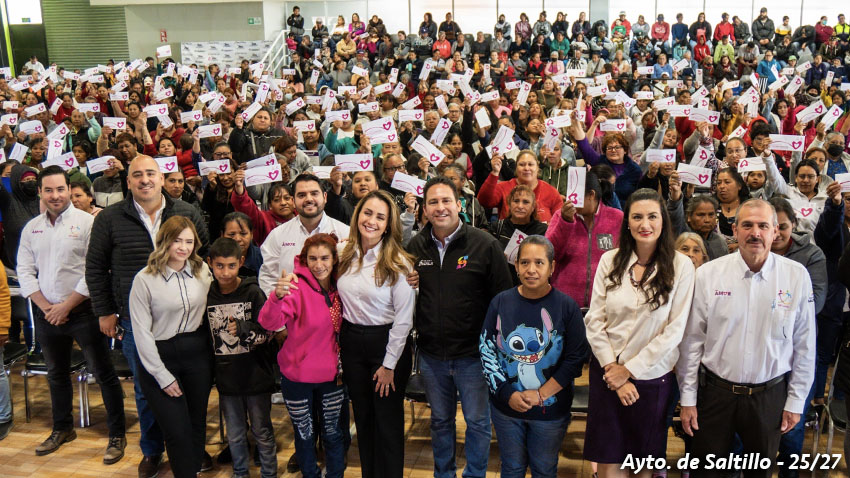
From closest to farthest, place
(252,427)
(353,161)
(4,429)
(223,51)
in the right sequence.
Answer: (252,427) < (4,429) < (353,161) < (223,51)

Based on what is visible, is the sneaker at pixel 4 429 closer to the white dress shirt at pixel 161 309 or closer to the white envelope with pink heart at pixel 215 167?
the white dress shirt at pixel 161 309

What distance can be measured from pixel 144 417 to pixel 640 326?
257 cm

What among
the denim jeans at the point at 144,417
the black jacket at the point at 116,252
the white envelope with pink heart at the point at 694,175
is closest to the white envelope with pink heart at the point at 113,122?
the black jacket at the point at 116,252

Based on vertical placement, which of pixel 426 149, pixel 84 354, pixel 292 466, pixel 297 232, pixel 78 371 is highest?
pixel 426 149

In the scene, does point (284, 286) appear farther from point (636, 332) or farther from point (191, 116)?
point (191, 116)

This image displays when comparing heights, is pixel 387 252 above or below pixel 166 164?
below

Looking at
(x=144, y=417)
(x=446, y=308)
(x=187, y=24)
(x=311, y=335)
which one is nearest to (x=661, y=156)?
(x=446, y=308)

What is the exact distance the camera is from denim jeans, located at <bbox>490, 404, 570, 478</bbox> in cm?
295

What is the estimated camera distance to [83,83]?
1230 centimetres

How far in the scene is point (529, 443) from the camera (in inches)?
119

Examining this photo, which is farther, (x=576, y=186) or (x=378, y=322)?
(x=576, y=186)

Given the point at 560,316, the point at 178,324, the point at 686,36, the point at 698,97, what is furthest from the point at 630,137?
the point at 686,36

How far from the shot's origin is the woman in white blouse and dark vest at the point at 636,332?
2756 millimetres

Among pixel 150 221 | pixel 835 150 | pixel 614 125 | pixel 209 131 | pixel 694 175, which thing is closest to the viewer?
pixel 150 221
